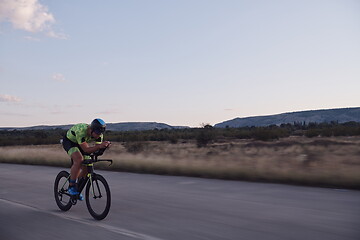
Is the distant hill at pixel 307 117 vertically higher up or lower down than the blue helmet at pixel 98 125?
higher up

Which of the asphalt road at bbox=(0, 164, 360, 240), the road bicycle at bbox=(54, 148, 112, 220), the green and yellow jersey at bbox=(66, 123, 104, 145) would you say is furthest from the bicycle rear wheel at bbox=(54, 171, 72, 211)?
the green and yellow jersey at bbox=(66, 123, 104, 145)

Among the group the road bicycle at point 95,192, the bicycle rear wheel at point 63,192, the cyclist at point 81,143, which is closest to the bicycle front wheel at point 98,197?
the road bicycle at point 95,192

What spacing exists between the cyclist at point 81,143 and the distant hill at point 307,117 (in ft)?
409

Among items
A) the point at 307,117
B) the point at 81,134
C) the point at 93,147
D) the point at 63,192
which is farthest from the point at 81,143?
the point at 307,117

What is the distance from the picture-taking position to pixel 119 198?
951 centimetres

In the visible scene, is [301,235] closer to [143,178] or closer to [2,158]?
[143,178]

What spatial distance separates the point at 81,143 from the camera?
6.95 m

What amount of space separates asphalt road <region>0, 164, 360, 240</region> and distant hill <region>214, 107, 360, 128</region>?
122m

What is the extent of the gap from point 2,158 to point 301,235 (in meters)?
24.0

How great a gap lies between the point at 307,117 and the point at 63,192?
145 m

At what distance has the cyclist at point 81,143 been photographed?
684cm

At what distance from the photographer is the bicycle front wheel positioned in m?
6.98

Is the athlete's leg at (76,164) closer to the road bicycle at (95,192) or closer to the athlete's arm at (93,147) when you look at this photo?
the road bicycle at (95,192)

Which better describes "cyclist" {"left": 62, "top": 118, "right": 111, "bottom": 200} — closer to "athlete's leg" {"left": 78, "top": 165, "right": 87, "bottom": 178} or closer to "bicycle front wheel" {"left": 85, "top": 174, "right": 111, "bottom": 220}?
"athlete's leg" {"left": 78, "top": 165, "right": 87, "bottom": 178}
